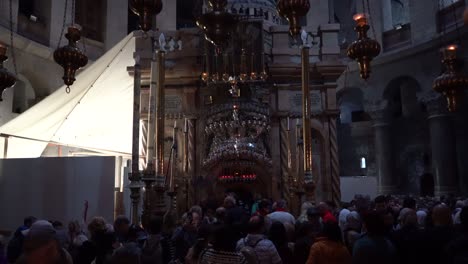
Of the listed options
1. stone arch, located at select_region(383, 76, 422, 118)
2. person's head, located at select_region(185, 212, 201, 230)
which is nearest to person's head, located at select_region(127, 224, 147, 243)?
person's head, located at select_region(185, 212, 201, 230)

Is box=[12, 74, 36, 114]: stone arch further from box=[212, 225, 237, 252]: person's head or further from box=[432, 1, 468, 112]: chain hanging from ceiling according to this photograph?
box=[212, 225, 237, 252]: person's head

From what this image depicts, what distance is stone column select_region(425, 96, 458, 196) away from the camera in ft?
47.6

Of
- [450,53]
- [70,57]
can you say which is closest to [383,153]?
[450,53]

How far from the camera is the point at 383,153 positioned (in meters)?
17.3

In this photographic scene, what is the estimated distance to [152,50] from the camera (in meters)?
11.3

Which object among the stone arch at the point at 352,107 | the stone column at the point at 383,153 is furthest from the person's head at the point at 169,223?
the stone arch at the point at 352,107

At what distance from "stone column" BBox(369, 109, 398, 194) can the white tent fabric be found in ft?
34.2

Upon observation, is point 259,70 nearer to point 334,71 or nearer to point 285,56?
point 285,56

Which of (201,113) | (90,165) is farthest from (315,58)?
(90,165)

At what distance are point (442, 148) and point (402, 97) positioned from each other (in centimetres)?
356

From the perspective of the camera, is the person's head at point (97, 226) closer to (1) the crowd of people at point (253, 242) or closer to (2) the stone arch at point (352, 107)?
(1) the crowd of people at point (253, 242)

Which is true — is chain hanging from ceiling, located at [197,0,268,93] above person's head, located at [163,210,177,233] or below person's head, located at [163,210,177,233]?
above

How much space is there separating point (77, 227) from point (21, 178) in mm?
3731

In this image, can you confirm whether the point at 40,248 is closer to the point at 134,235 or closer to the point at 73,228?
the point at 134,235
